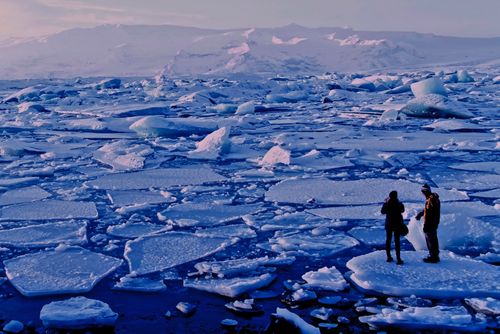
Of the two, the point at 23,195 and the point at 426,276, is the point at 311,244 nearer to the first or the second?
the point at 426,276

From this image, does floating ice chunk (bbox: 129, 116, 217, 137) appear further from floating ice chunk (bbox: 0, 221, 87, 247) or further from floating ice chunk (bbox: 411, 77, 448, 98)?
floating ice chunk (bbox: 411, 77, 448, 98)

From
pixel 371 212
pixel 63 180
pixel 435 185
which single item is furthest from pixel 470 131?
pixel 63 180

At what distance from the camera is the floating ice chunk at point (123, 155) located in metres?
8.52

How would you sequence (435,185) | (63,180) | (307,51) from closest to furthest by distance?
1. (435,185)
2. (63,180)
3. (307,51)

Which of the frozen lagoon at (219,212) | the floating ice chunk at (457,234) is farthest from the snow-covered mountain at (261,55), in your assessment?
the floating ice chunk at (457,234)

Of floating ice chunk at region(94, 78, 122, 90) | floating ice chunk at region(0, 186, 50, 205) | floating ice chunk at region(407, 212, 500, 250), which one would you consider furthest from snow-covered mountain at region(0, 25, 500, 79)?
floating ice chunk at region(407, 212, 500, 250)

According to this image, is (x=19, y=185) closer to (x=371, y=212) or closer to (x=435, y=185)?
(x=371, y=212)

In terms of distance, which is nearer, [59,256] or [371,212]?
[59,256]

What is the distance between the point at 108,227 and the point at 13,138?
7.63 m

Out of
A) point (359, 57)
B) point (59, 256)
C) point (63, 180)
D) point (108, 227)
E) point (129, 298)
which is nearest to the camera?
point (129, 298)

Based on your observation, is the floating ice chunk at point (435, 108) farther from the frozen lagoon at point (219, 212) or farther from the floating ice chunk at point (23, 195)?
the floating ice chunk at point (23, 195)

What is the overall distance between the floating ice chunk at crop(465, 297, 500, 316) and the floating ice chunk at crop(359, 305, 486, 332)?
12 centimetres

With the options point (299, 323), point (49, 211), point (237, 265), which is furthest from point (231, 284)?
point (49, 211)

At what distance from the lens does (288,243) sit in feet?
15.7
